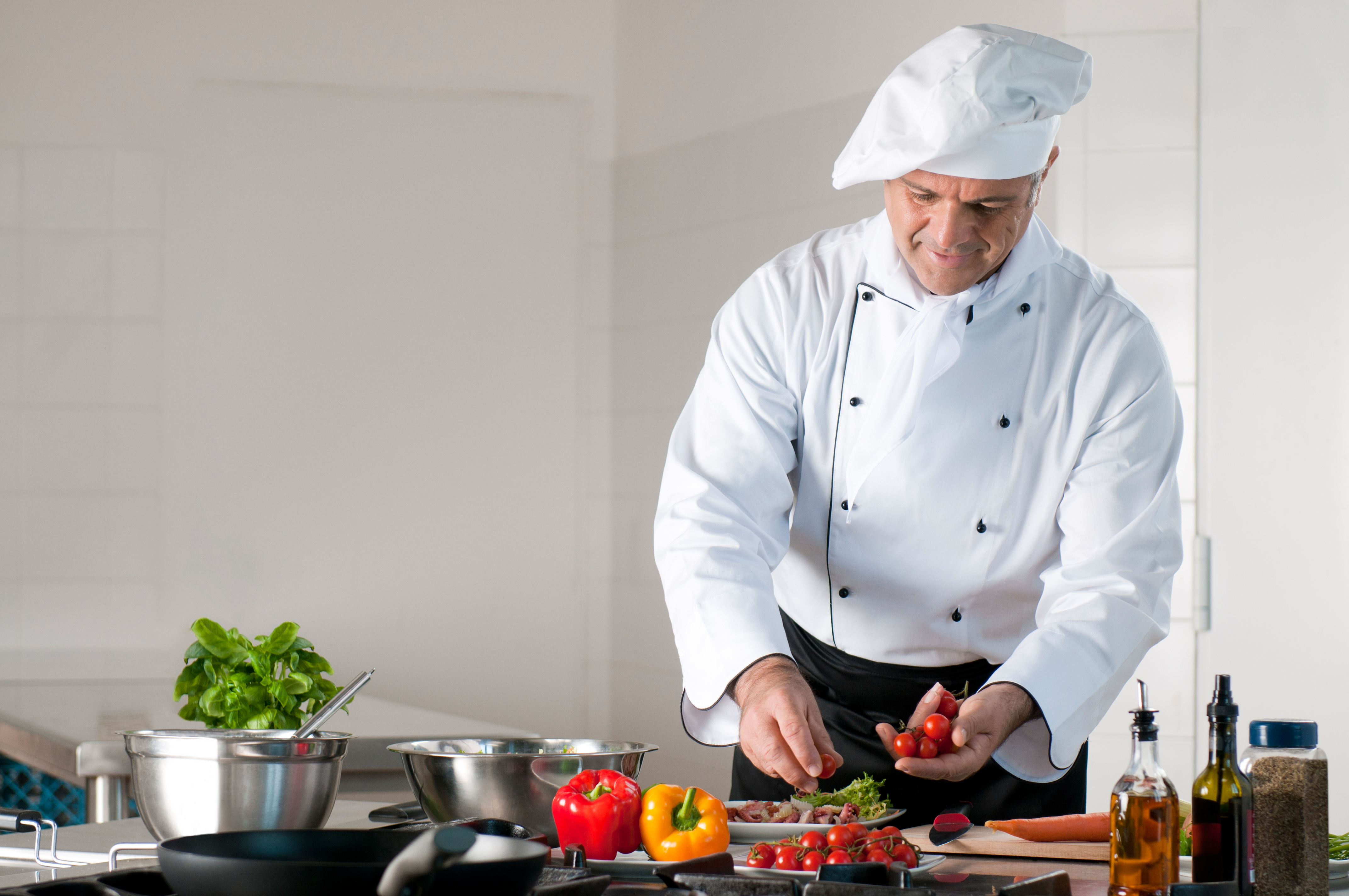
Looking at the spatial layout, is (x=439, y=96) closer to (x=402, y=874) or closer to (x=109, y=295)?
(x=109, y=295)

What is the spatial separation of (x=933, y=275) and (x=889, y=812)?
2.27 ft

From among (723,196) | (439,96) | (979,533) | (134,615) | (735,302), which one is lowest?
(134,615)

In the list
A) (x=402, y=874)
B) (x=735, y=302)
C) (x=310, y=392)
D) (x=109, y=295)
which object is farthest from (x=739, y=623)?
(x=109, y=295)

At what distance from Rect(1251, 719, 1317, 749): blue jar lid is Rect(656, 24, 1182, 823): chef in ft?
1.66

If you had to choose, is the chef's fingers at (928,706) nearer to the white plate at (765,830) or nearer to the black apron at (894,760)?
the white plate at (765,830)

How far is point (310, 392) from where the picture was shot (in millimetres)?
3756

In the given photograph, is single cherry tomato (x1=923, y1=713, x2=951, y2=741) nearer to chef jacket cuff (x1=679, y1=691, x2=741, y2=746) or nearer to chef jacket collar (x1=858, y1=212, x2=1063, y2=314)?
chef jacket cuff (x1=679, y1=691, x2=741, y2=746)

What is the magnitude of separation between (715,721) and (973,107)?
768 mm

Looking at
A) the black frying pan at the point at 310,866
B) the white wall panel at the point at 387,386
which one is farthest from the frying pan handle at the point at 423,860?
the white wall panel at the point at 387,386

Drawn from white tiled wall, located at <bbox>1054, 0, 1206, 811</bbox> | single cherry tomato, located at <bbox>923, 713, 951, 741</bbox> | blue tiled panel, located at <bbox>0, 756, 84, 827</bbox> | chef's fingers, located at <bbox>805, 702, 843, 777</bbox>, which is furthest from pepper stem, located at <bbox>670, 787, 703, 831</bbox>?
blue tiled panel, located at <bbox>0, 756, 84, 827</bbox>

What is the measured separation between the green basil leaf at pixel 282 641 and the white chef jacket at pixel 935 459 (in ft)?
1.49

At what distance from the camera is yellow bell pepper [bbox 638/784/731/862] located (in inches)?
45.7

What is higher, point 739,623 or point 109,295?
point 109,295

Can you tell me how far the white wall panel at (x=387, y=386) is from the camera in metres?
3.69
